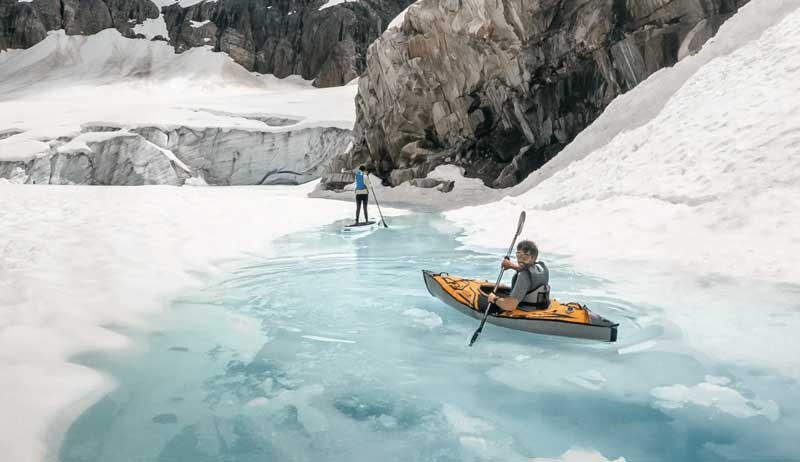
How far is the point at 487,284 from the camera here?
18.3ft

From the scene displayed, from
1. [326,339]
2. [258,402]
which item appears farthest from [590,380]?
[258,402]

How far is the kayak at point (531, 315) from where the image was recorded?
4.49 metres

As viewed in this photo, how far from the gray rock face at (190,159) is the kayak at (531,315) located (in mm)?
29193

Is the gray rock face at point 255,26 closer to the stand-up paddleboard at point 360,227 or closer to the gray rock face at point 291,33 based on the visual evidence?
the gray rock face at point 291,33

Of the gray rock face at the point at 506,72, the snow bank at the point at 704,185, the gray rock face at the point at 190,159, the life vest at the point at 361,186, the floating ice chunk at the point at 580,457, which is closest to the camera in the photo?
the floating ice chunk at the point at 580,457

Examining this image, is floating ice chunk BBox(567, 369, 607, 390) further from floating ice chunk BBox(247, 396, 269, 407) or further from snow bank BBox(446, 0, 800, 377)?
floating ice chunk BBox(247, 396, 269, 407)

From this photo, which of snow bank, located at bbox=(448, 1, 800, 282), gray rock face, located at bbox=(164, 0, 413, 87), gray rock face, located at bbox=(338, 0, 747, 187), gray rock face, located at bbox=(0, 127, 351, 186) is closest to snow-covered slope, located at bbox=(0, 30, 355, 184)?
gray rock face, located at bbox=(0, 127, 351, 186)

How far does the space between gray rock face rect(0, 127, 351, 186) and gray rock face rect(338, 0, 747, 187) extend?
970 centimetres

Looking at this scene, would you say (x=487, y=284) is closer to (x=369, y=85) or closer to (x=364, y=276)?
(x=364, y=276)

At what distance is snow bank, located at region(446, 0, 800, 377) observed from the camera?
5.27 metres

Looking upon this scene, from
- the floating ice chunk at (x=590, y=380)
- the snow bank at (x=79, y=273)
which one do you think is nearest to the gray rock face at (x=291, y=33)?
the snow bank at (x=79, y=273)

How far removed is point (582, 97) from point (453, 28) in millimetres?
6155

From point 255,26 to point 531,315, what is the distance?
233ft

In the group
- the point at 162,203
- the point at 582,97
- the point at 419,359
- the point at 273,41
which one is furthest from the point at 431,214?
the point at 273,41
